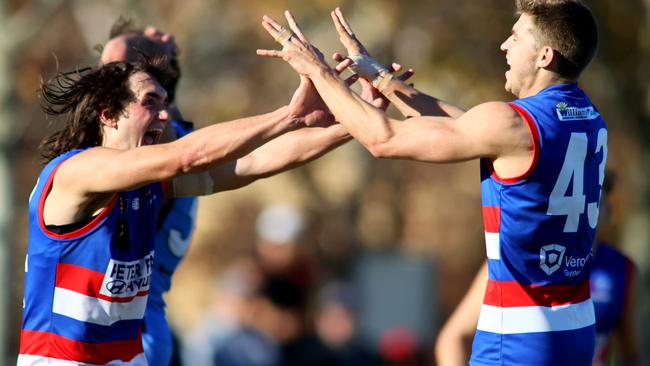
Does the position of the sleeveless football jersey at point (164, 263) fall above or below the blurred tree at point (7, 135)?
below

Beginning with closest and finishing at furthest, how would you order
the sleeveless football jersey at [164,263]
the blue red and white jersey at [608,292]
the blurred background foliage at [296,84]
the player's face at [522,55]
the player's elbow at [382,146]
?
the player's elbow at [382,146], the player's face at [522,55], the sleeveless football jersey at [164,263], the blue red and white jersey at [608,292], the blurred background foliage at [296,84]

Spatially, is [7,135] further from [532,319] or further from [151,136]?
[532,319]

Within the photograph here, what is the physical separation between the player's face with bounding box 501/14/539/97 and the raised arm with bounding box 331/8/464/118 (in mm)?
537

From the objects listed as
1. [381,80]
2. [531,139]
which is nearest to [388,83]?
[381,80]

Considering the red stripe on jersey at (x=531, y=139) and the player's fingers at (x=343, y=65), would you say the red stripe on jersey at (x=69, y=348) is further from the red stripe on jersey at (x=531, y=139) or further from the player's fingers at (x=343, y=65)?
the red stripe on jersey at (x=531, y=139)

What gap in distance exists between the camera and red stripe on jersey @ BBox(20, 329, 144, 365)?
4.89 metres

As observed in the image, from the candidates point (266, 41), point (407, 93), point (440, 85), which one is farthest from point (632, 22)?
point (407, 93)

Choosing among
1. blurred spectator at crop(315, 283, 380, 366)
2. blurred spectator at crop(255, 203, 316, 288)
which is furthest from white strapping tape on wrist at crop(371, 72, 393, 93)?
blurred spectator at crop(255, 203, 316, 288)

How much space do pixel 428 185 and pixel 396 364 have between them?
43.5ft

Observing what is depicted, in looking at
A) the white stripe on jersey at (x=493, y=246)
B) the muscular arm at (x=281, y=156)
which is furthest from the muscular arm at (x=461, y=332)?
the muscular arm at (x=281, y=156)

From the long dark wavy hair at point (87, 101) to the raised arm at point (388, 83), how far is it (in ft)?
3.01

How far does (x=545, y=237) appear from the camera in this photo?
4.84 m

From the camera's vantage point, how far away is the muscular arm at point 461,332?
5.78 m

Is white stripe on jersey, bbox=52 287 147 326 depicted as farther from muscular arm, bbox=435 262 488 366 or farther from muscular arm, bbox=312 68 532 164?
muscular arm, bbox=435 262 488 366
